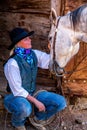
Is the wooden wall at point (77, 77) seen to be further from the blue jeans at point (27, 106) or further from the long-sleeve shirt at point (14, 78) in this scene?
the long-sleeve shirt at point (14, 78)

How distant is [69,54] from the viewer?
405cm

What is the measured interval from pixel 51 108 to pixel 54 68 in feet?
1.90

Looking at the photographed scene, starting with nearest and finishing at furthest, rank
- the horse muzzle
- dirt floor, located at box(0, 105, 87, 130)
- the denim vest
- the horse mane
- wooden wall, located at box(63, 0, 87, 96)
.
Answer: the horse mane → the horse muzzle → the denim vest → dirt floor, located at box(0, 105, 87, 130) → wooden wall, located at box(63, 0, 87, 96)

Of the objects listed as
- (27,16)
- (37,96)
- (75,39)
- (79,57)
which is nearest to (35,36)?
(27,16)

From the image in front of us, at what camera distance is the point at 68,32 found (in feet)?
12.8

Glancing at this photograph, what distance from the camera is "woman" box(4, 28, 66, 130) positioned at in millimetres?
4211

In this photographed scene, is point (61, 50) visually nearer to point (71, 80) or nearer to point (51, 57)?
point (51, 57)

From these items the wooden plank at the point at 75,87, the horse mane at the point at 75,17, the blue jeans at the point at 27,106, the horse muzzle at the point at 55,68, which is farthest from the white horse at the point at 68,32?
the wooden plank at the point at 75,87

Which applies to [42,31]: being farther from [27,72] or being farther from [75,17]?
[75,17]

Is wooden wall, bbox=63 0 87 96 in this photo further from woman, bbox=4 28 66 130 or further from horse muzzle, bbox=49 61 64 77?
horse muzzle, bbox=49 61 64 77

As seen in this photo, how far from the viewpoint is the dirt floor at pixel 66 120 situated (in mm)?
4906

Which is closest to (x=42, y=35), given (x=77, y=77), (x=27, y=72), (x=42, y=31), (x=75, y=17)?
(x=42, y=31)

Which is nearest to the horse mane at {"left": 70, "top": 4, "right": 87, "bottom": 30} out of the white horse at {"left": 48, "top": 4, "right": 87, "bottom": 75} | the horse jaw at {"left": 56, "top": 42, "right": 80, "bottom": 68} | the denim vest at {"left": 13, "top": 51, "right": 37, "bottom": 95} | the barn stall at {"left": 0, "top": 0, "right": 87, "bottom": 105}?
the white horse at {"left": 48, "top": 4, "right": 87, "bottom": 75}

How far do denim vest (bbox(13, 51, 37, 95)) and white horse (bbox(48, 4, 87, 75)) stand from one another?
0.43m
